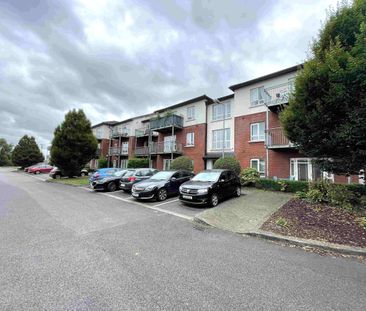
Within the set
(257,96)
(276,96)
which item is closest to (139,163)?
(257,96)

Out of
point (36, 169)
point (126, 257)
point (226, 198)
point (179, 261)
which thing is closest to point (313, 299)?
point (179, 261)

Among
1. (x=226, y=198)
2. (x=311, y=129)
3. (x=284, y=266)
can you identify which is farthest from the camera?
(x=226, y=198)

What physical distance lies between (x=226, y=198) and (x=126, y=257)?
7652 mm

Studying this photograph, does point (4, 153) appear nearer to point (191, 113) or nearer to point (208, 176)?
point (191, 113)

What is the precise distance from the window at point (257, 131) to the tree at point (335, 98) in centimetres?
890

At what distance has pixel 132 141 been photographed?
33406mm

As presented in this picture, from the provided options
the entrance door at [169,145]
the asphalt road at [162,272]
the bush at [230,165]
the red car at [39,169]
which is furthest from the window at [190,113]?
the red car at [39,169]

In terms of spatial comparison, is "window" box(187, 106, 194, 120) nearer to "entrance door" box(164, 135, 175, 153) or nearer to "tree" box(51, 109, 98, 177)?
"entrance door" box(164, 135, 175, 153)

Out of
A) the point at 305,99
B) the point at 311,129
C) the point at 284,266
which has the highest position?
the point at 305,99

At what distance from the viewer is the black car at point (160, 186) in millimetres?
10891

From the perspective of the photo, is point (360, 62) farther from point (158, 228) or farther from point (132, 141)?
point (132, 141)

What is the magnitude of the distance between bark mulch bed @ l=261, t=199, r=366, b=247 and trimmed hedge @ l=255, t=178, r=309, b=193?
401cm

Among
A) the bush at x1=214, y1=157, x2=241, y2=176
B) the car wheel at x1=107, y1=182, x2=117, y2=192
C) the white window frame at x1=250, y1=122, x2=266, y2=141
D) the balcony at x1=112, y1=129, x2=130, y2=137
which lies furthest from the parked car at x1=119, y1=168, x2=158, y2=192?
the balcony at x1=112, y1=129, x2=130, y2=137

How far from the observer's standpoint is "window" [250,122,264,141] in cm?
1761
